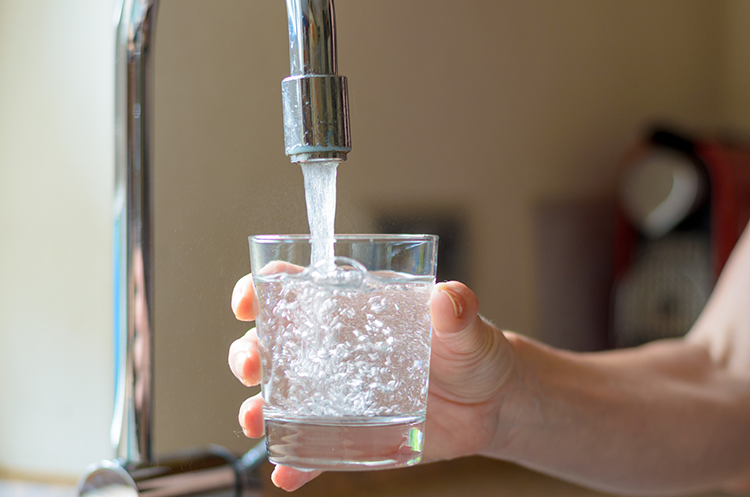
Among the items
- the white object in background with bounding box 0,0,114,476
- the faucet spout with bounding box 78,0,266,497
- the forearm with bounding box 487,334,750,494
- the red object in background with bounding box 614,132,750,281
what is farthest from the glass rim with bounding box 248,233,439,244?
the red object in background with bounding box 614,132,750,281

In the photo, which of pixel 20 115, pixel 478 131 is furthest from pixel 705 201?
pixel 20 115

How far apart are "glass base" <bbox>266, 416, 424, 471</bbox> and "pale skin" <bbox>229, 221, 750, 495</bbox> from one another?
34 millimetres

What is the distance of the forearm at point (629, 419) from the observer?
502 millimetres

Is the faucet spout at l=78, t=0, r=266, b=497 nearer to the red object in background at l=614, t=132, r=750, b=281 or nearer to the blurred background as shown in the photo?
the blurred background

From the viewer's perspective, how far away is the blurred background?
0.30m

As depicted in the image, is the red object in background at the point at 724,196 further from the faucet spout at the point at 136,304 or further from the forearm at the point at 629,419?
the faucet spout at the point at 136,304

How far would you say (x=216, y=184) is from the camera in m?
0.30

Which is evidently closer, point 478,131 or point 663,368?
point 478,131

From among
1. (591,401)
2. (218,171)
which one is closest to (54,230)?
(218,171)

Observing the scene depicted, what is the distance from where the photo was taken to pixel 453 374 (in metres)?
0.40

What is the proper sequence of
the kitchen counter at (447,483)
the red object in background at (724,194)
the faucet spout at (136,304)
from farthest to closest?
the red object in background at (724,194)
the kitchen counter at (447,483)
the faucet spout at (136,304)

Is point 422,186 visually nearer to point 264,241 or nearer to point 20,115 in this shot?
point 264,241

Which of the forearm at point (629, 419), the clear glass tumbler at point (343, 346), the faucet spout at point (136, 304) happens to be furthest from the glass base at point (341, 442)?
the forearm at point (629, 419)

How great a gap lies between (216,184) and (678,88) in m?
1.49
